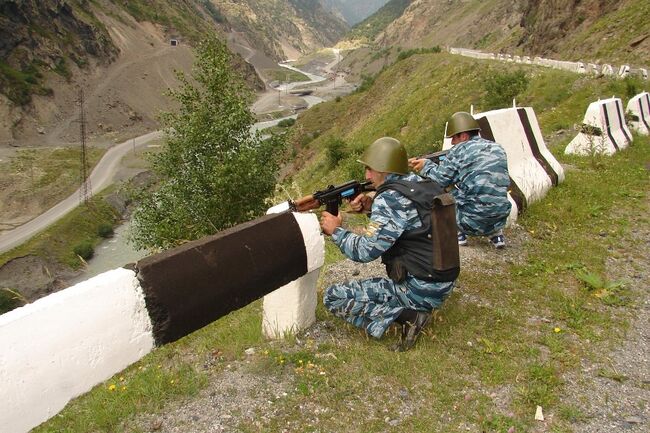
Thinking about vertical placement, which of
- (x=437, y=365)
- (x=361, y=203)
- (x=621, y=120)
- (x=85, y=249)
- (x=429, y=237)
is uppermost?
(x=361, y=203)

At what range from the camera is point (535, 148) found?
358 inches

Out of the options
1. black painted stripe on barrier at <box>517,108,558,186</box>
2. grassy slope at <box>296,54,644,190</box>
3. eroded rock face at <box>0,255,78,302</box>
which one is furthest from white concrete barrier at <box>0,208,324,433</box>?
eroded rock face at <box>0,255,78,302</box>

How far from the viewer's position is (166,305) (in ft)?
10.8

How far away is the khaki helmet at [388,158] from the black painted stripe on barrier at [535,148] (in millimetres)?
5569

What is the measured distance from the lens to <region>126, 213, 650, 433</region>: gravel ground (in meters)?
3.38

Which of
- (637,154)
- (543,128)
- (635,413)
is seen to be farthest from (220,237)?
(543,128)

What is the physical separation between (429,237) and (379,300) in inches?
31.2

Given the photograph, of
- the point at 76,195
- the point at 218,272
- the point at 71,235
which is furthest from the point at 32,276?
the point at 218,272

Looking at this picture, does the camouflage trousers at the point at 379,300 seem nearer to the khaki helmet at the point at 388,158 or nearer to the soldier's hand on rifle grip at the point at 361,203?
the soldier's hand on rifle grip at the point at 361,203

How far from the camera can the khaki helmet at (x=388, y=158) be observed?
4.34 m

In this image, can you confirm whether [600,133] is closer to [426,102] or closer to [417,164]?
[417,164]

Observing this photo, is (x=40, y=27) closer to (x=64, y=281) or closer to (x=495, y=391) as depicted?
(x=64, y=281)

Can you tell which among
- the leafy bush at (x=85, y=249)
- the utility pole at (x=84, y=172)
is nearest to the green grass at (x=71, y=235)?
the leafy bush at (x=85, y=249)

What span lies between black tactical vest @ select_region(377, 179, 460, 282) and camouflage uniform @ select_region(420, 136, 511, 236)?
7.65 ft
